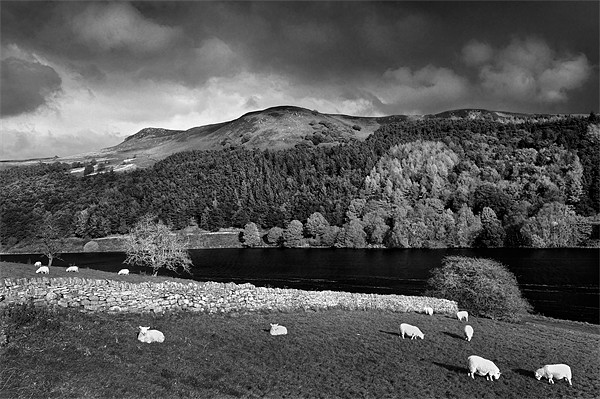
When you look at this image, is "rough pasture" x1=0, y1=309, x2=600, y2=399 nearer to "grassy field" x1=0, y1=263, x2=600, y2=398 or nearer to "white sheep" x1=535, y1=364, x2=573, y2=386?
"grassy field" x1=0, y1=263, x2=600, y2=398

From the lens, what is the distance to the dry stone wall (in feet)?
90.2

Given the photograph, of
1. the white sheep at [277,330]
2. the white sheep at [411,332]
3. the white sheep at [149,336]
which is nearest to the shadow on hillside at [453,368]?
the white sheep at [411,332]

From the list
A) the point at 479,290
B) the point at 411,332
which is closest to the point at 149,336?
the point at 411,332

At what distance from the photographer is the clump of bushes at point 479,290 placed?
5116cm

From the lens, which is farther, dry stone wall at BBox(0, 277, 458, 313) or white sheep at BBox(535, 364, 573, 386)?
dry stone wall at BBox(0, 277, 458, 313)

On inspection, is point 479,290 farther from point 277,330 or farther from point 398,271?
point 398,271

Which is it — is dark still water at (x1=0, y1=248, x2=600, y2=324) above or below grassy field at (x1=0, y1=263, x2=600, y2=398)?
below

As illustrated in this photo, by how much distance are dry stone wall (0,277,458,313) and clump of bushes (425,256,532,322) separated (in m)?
17.4

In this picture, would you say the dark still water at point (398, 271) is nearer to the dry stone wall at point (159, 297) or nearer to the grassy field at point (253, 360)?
the dry stone wall at point (159, 297)

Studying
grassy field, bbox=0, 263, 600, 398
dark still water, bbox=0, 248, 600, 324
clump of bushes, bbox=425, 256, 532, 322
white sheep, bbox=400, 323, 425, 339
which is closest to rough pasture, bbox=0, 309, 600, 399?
grassy field, bbox=0, 263, 600, 398

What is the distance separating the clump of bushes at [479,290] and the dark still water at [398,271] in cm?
1389

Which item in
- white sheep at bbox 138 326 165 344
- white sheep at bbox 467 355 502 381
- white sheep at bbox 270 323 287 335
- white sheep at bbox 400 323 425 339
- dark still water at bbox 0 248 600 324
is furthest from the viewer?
dark still water at bbox 0 248 600 324

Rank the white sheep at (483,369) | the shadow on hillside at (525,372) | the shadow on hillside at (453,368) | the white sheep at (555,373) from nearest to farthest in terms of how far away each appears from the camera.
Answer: the white sheep at (483,369) < the white sheep at (555,373) < the shadow on hillside at (453,368) < the shadow on hillside at (525,372)

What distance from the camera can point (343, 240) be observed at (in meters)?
170
